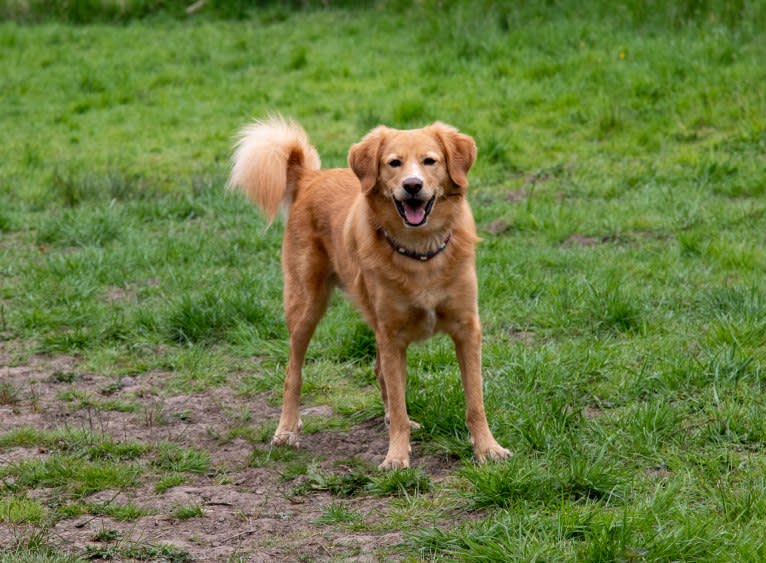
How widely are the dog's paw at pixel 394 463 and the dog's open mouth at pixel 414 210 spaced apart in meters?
0.98

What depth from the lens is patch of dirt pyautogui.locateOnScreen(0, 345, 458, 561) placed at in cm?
429

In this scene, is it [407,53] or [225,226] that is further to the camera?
[407,53]

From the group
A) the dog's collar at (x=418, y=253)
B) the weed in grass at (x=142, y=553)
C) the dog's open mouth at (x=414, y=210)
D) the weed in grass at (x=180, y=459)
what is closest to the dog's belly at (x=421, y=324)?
the dog's collar at (x=418, y=253)

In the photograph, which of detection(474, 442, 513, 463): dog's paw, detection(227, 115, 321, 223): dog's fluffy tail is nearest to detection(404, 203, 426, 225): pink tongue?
detection(474, 442, 513, 463): dog's paw

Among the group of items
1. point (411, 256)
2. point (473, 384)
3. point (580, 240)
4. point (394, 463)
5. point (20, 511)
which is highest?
point (411, 256)

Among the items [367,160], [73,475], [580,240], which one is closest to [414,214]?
[367,160]

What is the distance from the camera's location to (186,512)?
4.58m

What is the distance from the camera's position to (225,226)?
9000 mm

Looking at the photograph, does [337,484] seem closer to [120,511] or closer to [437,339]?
[120,511]

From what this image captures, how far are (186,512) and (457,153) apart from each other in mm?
1912

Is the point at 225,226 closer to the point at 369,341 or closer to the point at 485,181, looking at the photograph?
the point at 485,181

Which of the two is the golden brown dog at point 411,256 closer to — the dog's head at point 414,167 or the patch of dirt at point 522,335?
the dog's head at point 414,167

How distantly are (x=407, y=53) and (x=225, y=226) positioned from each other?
5.56 metres

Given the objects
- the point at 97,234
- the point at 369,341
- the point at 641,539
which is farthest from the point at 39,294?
the point at 641,539
